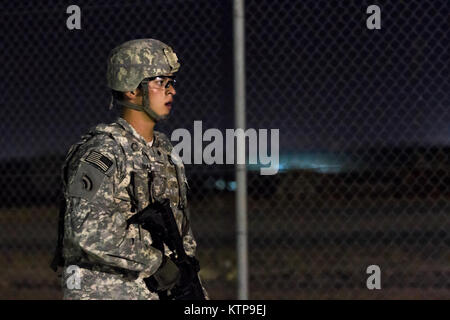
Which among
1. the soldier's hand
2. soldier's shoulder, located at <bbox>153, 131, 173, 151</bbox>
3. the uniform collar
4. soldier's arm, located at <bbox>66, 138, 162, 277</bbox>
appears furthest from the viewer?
soldier's shoulder, located at <bbox>153, 131, 173, 151</bbox>

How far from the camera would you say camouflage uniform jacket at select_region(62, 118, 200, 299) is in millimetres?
2551

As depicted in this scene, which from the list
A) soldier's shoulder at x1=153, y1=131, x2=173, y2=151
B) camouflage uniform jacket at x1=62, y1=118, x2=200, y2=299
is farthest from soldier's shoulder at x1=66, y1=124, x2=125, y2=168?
soldier's shoulder at x1=153, y1=131, x2=173, y2=151

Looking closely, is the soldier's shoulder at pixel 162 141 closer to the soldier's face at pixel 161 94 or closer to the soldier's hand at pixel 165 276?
the soldier's face at pixel 161 94

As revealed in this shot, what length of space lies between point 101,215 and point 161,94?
59cm

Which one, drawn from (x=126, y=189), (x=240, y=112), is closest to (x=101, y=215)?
(x=126, y=189)

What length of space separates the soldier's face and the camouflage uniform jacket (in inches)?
5.3

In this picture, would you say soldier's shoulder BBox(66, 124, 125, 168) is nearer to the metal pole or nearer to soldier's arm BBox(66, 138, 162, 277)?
soldier's arm BBox(66, 138, 162, 277)

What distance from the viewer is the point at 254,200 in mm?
21297

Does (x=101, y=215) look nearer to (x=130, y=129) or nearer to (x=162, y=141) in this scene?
(x=130, y=129)

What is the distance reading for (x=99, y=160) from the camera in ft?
8.54

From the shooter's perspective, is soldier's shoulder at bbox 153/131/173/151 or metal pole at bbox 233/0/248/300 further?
metal pole at bbox 233/0/248/300

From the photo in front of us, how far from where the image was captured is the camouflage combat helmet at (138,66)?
283cm

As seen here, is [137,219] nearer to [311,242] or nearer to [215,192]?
[311,242]
